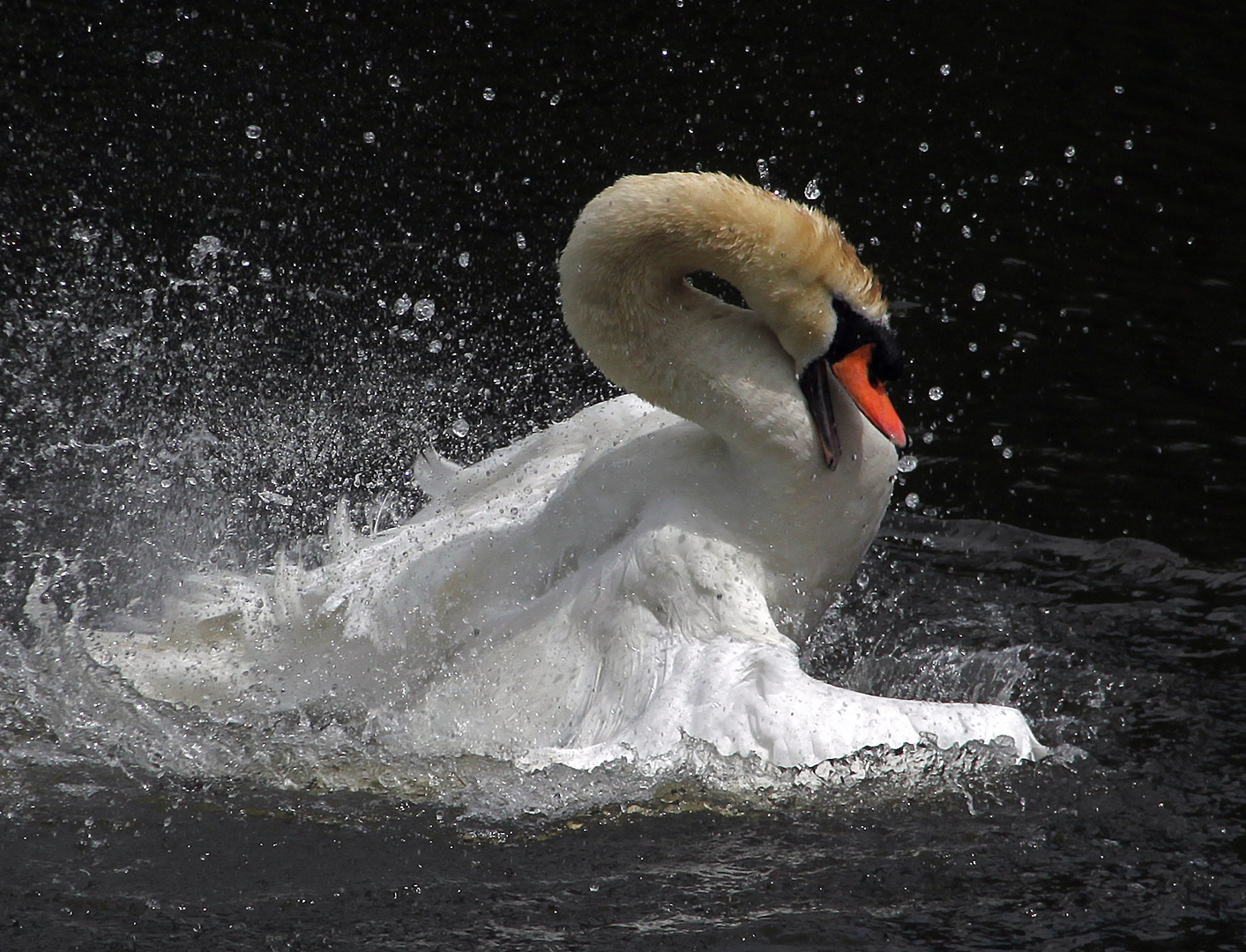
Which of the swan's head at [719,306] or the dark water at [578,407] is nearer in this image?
the dark water at [578,407]

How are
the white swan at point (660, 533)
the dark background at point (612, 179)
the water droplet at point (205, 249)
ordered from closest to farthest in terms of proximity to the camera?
the white swan at point (660, 533)
the dark background at point (612, 179)
the water droplet at point (205, 249)

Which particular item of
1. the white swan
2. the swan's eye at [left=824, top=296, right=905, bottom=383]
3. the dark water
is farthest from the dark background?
the swan's eye at [left=824, top=296, right=905, bottom=383]

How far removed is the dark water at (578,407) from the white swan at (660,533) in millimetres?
240

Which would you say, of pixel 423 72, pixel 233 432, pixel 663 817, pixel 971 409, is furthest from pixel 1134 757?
pixel 423 72

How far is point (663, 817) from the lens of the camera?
506 cm

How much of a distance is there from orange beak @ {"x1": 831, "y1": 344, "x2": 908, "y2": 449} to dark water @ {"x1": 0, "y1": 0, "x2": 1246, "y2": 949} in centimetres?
109

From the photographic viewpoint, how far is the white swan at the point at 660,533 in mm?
5016

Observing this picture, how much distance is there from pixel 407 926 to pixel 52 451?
13.0 feet

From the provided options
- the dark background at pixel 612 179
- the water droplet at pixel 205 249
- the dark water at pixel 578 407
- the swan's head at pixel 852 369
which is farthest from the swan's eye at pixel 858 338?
the water droplet at pixel 205 249

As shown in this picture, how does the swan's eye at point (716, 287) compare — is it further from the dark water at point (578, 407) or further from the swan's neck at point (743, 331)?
the swan's neck at point (743, 331)

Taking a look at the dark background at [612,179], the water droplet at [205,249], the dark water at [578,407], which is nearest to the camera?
the dark water at [578,407]

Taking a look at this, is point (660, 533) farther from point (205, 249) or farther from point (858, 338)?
point (205, 249)

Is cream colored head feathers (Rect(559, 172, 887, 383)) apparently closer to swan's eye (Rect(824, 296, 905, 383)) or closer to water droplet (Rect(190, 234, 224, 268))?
swan's eye (Rect(824, 296, 905, 383))

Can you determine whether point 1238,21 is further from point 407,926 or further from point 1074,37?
point 407,926
